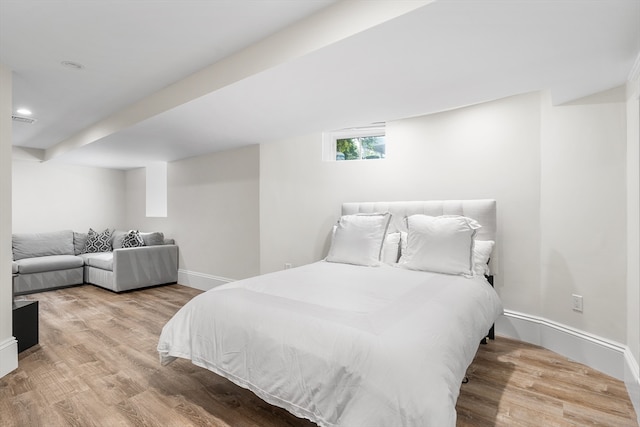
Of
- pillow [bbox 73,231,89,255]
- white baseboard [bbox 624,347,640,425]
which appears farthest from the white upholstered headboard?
pillow [bbox 73,231,89,255]

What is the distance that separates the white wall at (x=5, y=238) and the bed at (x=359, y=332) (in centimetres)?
129

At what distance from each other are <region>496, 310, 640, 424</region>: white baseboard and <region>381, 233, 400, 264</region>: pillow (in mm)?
1100

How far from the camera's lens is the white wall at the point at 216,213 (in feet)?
14.5

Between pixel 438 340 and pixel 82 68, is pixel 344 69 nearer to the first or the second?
pixel 438 340

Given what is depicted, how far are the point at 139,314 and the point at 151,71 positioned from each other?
268 centimetres

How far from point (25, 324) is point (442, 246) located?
3588 millimetres

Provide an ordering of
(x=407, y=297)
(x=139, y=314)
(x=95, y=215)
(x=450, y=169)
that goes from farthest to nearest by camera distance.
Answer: (x=95, y=215) < (x=139, y=314) < (x=450, y=169) < (x=407, y=297)

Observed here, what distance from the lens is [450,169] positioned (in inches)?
127

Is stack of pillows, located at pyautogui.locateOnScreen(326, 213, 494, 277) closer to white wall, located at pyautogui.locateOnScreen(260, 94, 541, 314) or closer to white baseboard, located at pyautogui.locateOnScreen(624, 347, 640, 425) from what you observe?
white wall, located at pyautogui.locateOnScreen(260, 94, 541, 314)

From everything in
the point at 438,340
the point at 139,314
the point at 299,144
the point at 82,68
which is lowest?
the point at 139,314

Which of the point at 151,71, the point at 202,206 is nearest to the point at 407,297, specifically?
the point at 151,71

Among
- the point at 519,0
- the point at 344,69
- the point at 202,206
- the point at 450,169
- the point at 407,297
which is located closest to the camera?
the point at 519,0

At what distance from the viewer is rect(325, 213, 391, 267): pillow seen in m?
2.96

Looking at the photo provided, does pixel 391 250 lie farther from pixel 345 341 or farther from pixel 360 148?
pixel 345 341
